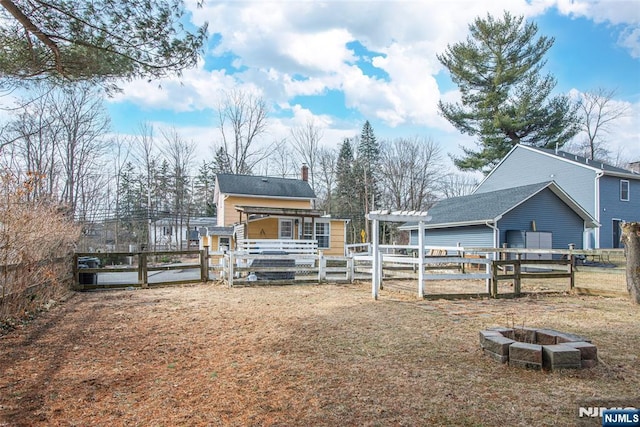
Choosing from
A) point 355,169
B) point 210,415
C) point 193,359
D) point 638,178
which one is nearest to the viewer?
point 210,415

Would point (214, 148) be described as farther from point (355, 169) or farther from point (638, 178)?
point (638, 178)

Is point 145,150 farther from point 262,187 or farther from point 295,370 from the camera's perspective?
point 295,370

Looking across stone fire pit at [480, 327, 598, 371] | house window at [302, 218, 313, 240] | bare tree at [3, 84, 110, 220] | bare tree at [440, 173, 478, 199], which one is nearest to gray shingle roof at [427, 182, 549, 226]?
house window at [302, 218, 313, 240]

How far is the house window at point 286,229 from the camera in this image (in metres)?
21.0

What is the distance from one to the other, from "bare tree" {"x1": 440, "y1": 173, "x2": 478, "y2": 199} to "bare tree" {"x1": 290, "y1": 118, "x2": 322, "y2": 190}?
1504 cm

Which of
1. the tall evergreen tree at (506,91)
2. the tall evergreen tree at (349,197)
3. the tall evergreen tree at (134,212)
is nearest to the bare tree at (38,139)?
the tall evergreen tree at (134,212)

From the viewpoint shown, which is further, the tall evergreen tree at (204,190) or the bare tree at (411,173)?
the tall evergreen tree at (204,190)

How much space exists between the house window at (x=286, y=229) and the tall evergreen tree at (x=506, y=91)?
61.2 feet

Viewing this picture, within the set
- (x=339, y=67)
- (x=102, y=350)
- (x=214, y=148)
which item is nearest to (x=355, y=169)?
(x=214, y=148)

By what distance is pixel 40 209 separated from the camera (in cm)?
802

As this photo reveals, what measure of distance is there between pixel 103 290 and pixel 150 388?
28.4 ft

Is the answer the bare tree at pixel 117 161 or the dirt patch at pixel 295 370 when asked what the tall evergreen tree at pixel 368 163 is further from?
the dirt patch at pixel 295 370

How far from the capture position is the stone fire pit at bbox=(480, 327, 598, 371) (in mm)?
3854

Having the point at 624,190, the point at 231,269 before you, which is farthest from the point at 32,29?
the point at 624,190
